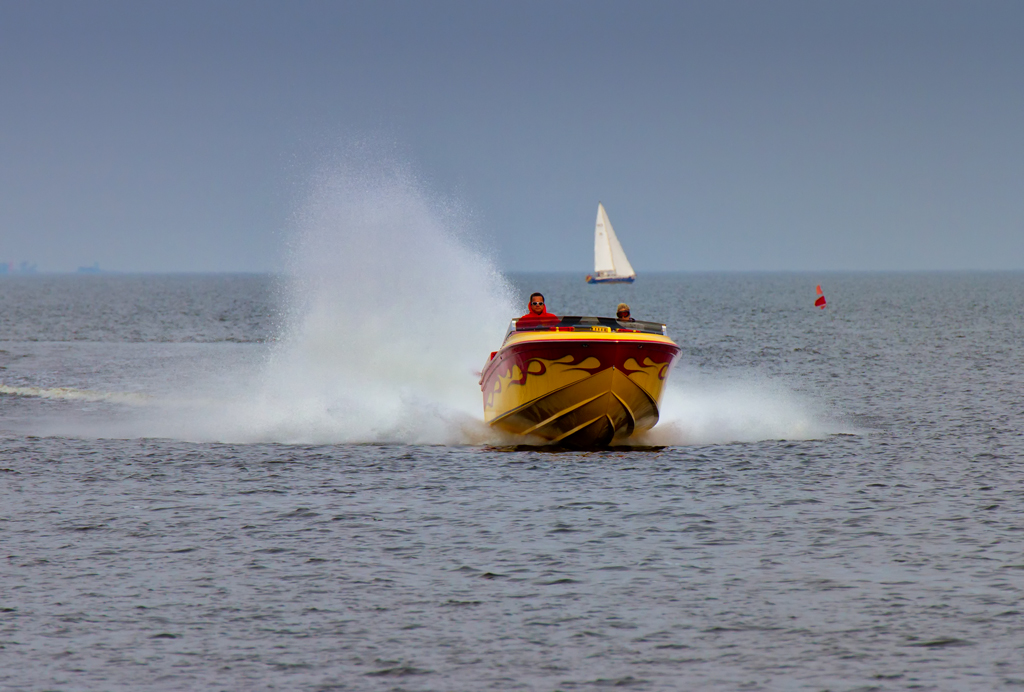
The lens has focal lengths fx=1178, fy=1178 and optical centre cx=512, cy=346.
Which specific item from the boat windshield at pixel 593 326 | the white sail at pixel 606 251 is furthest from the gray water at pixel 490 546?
the white sail at pixel 606 251

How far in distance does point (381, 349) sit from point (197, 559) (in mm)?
19782

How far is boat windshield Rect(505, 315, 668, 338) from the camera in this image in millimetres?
20312

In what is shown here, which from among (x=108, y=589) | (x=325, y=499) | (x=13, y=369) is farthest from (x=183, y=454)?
(x=13, y=369)

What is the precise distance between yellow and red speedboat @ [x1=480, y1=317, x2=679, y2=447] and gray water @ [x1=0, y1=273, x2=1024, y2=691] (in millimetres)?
582

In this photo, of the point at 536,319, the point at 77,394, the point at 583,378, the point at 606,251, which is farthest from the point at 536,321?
the point at 606,251

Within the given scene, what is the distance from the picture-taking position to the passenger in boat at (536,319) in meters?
20.6

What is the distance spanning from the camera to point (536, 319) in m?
20.7

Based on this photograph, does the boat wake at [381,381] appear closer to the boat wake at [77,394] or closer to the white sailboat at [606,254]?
the boat wake at [77,394]

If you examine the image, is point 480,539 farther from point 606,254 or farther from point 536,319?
point 606,254

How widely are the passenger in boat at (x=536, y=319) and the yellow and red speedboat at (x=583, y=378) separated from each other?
0.09 meters

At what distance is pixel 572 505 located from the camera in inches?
655

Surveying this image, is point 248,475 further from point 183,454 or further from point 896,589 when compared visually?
→ point 896,589

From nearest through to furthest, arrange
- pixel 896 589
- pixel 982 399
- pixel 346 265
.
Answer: pixel 896 589 → pixel 982 399 → pixel 346 265

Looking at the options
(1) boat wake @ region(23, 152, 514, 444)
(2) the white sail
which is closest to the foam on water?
(1) boat wake @ region(23, 152, 514, 444)
